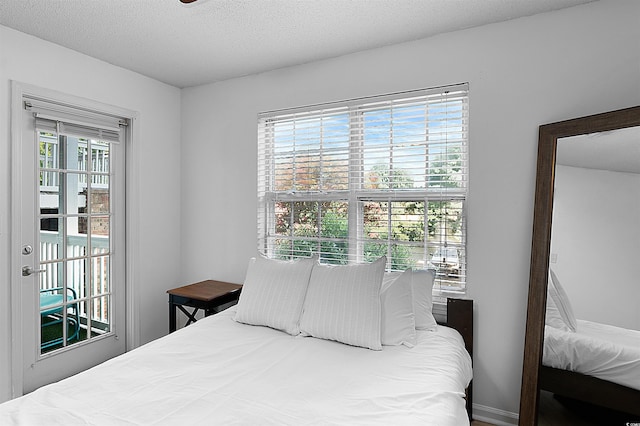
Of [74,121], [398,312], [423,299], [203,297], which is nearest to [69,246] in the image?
[74,121]

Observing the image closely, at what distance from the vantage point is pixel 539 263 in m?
2.12

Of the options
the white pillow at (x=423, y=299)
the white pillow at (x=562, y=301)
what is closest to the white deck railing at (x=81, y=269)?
the white pillow at (x=423, y=299)

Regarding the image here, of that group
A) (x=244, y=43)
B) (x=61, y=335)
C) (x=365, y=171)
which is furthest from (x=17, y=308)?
(x=365, y=171)

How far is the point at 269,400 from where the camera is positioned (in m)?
1.57

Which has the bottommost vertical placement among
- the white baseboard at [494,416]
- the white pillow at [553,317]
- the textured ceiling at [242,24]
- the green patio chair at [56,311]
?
the white baseboard at [494,416]

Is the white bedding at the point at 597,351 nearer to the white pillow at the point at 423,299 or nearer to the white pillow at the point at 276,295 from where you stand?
the white pillow at the point at 423,299

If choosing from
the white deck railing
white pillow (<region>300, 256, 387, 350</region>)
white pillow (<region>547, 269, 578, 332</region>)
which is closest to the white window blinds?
the white deck railing

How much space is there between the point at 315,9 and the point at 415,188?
1331 mm

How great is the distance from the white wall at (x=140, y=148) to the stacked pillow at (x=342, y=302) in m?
1.34

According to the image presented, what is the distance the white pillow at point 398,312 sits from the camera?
2.18 metres

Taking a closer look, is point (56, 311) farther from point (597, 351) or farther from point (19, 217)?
point (597, 351)

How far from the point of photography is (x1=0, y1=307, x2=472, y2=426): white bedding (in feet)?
4.74

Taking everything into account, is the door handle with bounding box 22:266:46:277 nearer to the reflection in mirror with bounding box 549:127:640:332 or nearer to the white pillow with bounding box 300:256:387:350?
the white pillow with bounding box 300:256:387:350

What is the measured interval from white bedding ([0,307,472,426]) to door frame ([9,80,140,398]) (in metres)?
1.12
